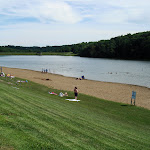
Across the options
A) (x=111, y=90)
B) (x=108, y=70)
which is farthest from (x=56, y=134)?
(x=108, y=70)

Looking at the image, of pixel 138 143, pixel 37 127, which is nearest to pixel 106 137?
pixel 138 143

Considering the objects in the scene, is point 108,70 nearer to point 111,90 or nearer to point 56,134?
point 111,90

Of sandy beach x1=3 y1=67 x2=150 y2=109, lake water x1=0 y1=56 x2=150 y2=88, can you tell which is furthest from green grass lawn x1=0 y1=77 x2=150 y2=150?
lake water x1=0 y1=56 x2=150 y2=88

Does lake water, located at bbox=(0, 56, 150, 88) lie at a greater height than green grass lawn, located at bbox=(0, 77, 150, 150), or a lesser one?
lesser

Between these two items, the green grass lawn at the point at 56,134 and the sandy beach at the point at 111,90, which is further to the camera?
the sandy beach at the point at 111,90

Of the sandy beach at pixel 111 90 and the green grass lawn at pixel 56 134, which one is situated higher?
the green grass lawn at pixel 56 134

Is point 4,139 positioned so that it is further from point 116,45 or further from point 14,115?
point 116,45

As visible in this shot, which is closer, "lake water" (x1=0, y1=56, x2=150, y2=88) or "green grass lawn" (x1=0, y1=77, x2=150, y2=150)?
"green grass lawn" (x1=0, y1=77, x2=150, y2=150)

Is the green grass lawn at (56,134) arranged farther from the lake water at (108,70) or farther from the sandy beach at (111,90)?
the lake water at (108,70)

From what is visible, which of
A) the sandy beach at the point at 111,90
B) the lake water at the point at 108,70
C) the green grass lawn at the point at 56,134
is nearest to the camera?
the green grass lawn at the point at 56,134

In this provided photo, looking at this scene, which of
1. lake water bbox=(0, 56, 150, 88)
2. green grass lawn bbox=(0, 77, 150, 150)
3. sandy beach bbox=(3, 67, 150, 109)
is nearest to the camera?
green grass lawn bbox=(0, 77, 150, 150)

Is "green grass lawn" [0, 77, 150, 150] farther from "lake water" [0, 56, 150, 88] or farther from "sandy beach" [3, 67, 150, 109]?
"lake water" [0, 56, 150, 88]

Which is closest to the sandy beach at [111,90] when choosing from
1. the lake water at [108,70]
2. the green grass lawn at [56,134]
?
the lake water at [108,70]

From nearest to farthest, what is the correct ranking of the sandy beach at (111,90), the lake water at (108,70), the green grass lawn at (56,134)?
the green grass lawn at (56,134), the sandy beach at (111,90), the lake water at (108,70)
